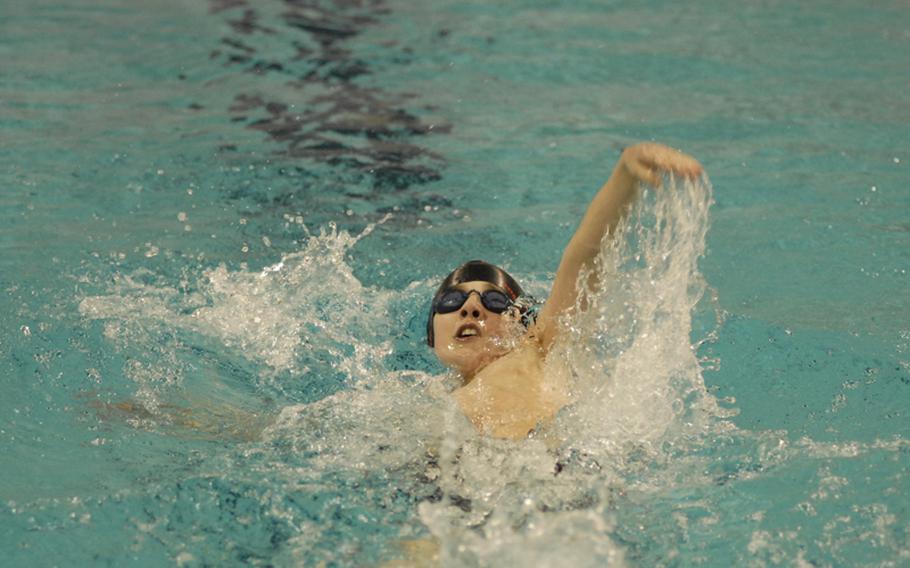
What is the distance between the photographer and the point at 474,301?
3.27 metres

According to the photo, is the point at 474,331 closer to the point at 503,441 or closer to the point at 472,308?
the point at 472,308

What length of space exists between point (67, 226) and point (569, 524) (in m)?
2.99

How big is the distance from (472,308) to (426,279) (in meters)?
1.14

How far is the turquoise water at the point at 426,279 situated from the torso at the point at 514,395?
0.07 m

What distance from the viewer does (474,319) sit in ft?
10.7

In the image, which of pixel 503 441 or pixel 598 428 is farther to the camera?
pixel 598 428

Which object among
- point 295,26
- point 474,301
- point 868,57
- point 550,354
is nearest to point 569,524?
point 550,354

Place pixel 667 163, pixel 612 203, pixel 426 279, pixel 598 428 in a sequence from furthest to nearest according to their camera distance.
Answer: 1. pixel 426 279
2. pixel 598 428
3. pixel 612 203
4. pixel 667 163

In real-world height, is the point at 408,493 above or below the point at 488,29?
below

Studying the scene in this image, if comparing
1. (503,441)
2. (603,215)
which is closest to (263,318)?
(503,441)

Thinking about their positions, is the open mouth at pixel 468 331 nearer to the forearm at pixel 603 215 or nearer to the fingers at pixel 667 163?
the forearm at pixel 603 215

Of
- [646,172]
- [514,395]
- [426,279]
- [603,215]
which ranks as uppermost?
[646,172]

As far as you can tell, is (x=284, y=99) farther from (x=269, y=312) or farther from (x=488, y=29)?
(x=269, y=312)

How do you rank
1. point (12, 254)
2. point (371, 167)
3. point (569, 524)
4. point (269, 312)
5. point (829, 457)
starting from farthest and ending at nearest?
1. point (371, 167)
2. point (12, 254)
3. point (269, 312)
4. point (829, 457)
5. point (569, 524)
